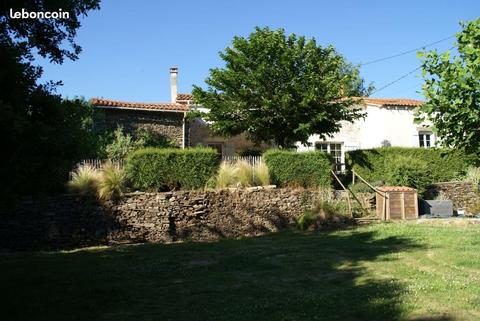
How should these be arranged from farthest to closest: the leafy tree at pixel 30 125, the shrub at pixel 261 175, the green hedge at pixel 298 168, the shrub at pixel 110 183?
1. the green hedge at pixel 298 168
2. the shrub at pixel 261 175
3. the shrub at pixel 110 183
4. the leafy tree at pixel 30 125

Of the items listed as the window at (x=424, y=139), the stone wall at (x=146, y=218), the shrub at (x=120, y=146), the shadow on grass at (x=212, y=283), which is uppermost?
the window at (x=424, y=139)

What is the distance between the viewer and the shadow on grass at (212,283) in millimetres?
5863

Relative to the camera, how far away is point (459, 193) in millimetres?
18172

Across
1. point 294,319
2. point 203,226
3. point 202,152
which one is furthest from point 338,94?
point 294,319

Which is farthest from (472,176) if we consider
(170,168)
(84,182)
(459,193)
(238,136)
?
(84,182)

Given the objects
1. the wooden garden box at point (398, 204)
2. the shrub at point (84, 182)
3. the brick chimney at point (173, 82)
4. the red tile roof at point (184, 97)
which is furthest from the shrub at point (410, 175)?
the brick chimney at point (173, 82)

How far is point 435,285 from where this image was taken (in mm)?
6656

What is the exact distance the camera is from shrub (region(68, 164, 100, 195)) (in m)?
13.5

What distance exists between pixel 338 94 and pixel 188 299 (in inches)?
538

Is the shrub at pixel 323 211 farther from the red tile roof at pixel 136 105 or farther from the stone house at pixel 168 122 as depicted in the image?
the red tile roof at pixel 136 105

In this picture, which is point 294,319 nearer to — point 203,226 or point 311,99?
point 203,226

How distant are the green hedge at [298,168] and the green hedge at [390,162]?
384 centimetres

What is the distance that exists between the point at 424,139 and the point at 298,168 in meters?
13.0

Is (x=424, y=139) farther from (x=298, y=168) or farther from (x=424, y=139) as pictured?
(x=298, y=168)
